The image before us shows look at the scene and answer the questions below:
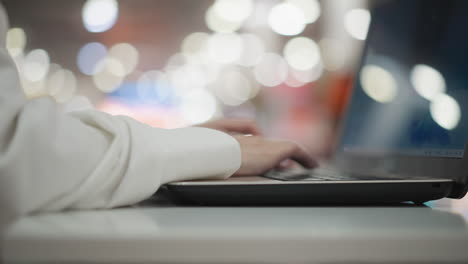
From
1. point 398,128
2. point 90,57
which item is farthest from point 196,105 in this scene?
point 398,128

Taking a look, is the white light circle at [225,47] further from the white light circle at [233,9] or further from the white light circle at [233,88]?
the white light circle at [233,9]

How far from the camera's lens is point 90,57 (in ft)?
20.1

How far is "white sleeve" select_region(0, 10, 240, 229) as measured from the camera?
36 centimetres

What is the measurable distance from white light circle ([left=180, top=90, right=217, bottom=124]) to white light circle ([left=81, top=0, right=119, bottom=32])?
1.64 m

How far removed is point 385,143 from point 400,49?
0.60 feet

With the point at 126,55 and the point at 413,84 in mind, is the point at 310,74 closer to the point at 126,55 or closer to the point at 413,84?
the point at 126,55

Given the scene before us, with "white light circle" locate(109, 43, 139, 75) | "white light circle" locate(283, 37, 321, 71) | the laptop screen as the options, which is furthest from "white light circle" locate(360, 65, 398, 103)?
"white light circle" locate(109, 43, 139, 75)

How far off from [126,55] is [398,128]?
19.4ft

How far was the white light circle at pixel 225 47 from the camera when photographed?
5.96m

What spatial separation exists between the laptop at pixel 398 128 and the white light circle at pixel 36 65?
18.4ft

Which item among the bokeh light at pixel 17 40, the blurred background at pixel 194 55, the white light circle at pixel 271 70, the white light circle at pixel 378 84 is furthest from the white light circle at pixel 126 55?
the white light circle at pixel 378 84

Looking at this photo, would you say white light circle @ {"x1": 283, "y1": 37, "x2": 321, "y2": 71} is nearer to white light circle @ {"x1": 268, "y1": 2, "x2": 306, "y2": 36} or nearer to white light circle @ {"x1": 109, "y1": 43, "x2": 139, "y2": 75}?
white light circle @ {"x1": 268, "y1": 2, "x2": 306, "y2": 36}

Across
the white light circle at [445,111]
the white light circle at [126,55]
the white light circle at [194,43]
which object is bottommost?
the white light circle at [445,111]

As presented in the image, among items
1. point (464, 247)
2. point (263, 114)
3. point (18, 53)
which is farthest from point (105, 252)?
point (18, 53)
